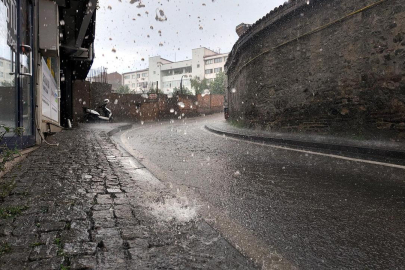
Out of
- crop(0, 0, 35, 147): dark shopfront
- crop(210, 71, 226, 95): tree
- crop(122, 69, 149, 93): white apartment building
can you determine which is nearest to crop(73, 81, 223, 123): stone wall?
crop(0, 0, 35, 147): dark shopfront

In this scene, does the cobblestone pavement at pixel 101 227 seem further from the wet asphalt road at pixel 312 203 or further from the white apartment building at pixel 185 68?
the white apartment building at pixel 185 68

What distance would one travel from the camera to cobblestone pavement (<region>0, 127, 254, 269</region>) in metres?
1.88

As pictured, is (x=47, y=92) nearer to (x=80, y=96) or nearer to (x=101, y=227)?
(x=101, y=227)

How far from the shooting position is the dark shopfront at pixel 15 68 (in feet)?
16.4

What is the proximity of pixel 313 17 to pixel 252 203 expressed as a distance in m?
9.16

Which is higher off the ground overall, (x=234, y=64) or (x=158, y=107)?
(x=234, y=64)

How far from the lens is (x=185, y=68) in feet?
281

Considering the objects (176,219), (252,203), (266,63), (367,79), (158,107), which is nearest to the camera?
(176,219)

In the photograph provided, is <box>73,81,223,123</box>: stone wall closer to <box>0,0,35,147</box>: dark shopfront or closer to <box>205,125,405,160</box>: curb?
<box>205,125,405,160</box>: curb

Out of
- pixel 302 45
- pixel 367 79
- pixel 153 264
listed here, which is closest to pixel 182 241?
pixel 153 264

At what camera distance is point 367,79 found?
877 centimetres

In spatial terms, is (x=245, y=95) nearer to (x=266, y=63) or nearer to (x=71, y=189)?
(x=266, y=63)

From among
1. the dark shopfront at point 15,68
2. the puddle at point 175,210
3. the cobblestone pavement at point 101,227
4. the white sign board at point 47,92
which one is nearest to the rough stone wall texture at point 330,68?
the puddle at point 175,210

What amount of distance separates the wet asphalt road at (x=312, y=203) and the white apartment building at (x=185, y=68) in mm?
73079
